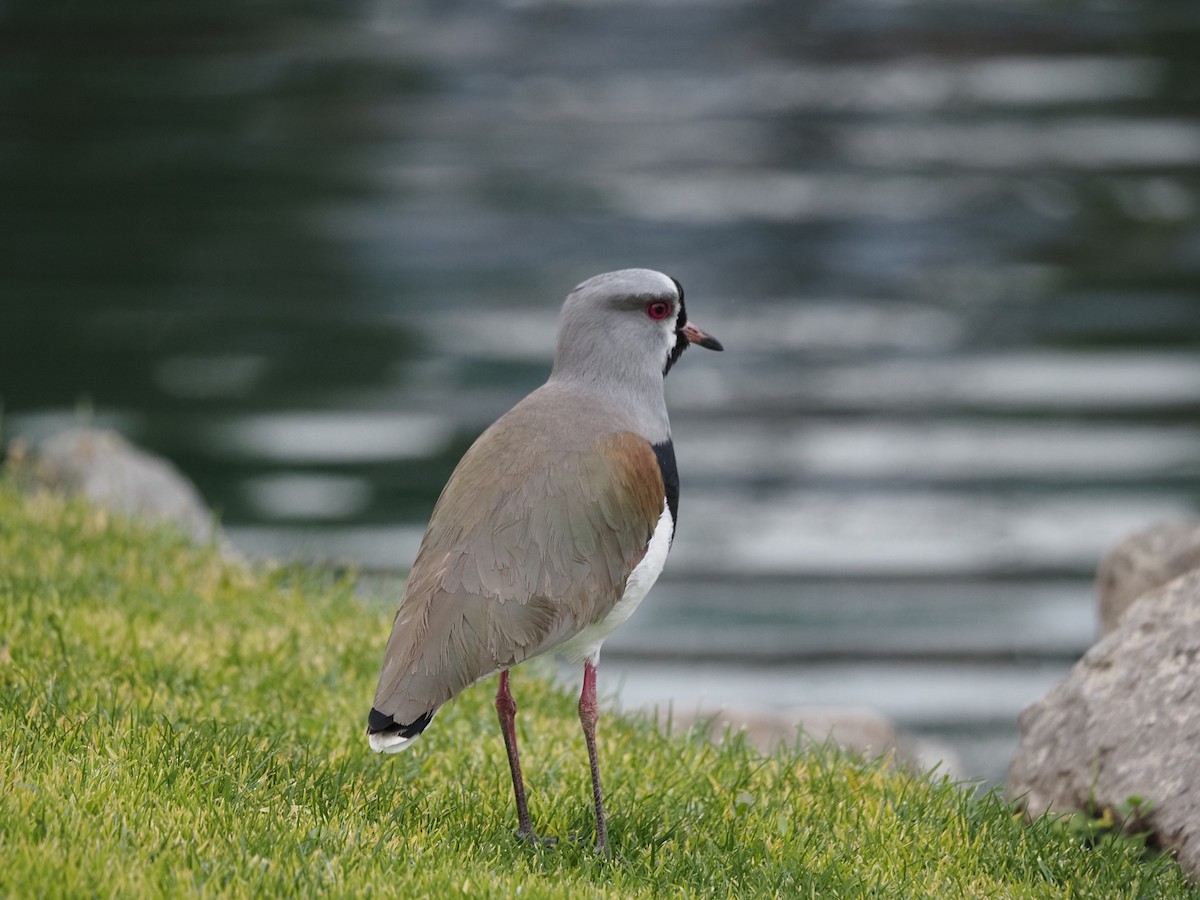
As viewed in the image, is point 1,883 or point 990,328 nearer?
point 1,883

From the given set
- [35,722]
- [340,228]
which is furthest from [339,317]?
[35,722]

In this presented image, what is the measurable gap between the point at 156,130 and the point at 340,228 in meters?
5.54

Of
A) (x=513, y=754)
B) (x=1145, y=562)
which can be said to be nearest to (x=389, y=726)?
(x=513, y=754)

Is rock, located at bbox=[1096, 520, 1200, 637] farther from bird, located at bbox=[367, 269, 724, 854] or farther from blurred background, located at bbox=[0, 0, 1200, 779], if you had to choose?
bird, located at bbox=[367, 269, 724, 854]

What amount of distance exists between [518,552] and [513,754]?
0.73 m

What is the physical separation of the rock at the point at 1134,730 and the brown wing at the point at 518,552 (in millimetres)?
2109

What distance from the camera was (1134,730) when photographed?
21.0 feet

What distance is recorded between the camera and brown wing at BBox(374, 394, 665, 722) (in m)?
5.40

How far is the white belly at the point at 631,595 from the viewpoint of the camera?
19.0 feet

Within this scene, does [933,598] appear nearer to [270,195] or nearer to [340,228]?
[340,228]

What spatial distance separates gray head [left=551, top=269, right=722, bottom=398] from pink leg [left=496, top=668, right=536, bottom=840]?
1.19m

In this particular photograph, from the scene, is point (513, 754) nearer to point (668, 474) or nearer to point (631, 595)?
point (631, 595)

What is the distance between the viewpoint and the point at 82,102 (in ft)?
93.2

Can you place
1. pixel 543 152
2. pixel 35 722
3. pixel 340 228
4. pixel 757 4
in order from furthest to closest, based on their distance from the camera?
pixel 757 4, pixel 543 152, pixel 340 228, pixel 35 722
